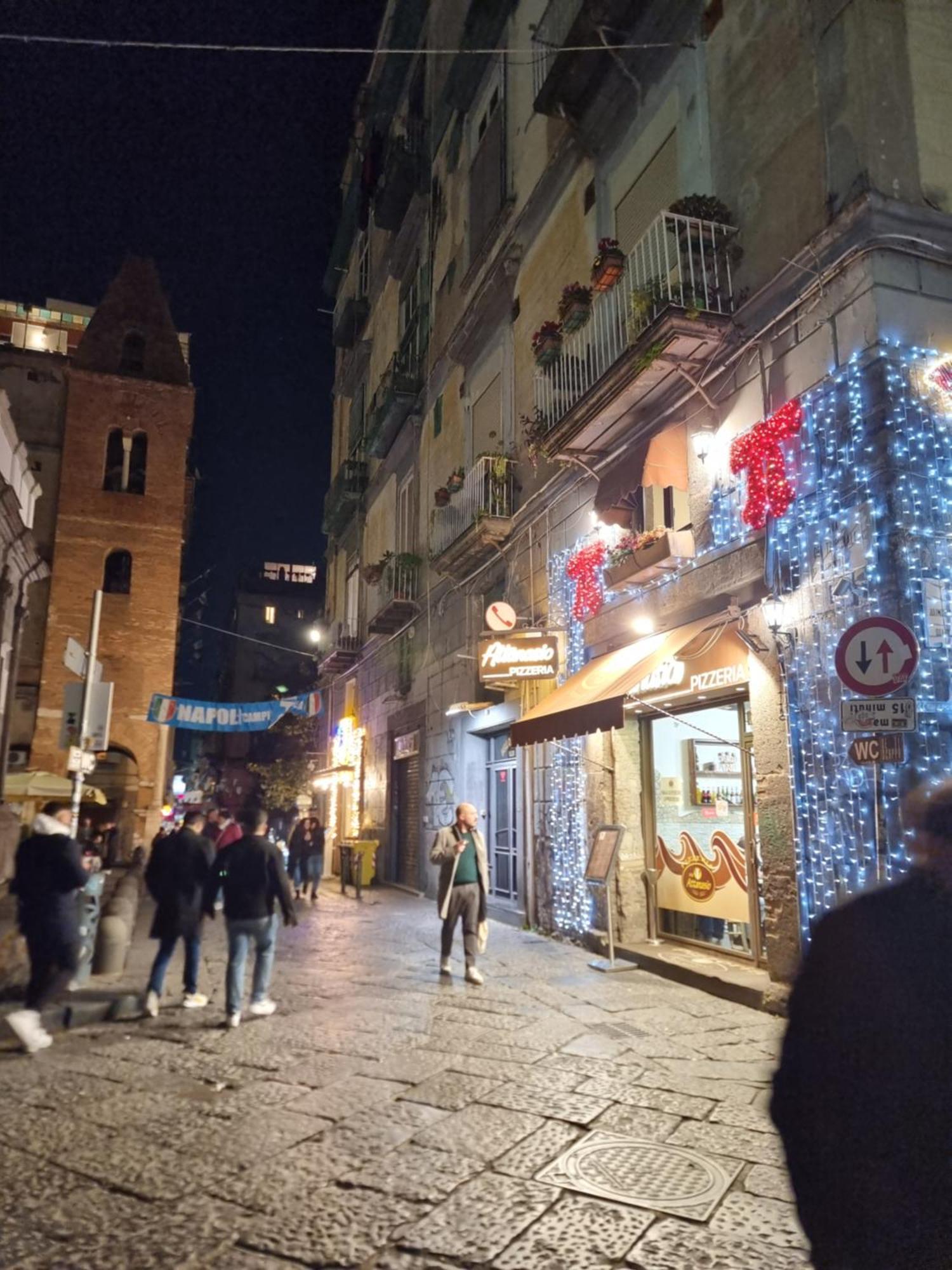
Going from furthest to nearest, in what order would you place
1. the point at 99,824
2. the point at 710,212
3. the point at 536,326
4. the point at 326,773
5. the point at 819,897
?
the point at 99,824 → the point at 326,773 → the point at 536,326 → the point at 710,212 → the point at 819,897

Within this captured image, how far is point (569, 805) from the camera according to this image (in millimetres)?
11414

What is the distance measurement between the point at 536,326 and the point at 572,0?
4474 mm

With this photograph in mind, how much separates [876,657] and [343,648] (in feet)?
63.5

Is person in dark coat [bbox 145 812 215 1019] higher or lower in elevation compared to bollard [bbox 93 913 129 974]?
higher

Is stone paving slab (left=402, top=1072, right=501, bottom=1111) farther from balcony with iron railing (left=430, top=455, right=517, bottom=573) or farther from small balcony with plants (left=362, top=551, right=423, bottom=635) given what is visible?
small balcony with plants (left=362, top=551, right=423, bottom=635)

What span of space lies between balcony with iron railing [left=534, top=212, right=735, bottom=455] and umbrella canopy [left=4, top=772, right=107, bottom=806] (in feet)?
50.3

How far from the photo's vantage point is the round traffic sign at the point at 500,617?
42.4 feet

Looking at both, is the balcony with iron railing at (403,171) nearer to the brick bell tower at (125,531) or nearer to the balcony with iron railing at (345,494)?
the balcony with iron railing at (345,494)

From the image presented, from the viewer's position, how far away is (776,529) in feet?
25.6

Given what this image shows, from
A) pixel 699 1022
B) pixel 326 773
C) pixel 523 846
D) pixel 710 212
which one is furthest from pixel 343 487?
pixel 699 1022

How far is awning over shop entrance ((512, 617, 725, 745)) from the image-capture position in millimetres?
8625

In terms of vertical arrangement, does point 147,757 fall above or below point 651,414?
below

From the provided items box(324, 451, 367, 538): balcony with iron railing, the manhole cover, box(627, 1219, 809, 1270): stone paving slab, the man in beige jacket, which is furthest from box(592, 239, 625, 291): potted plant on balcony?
box(324, 451, 367, 538): balcony with iron railing

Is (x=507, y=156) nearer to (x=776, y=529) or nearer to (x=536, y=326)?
(x=536, y=326)
